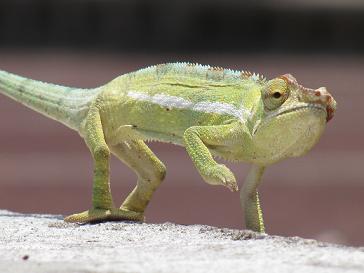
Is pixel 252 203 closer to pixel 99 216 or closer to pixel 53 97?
pixel 99 216

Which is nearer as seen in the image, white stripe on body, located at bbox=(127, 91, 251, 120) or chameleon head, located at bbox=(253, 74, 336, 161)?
chameleon head, located at bbox=(253, 74, 336, 161)

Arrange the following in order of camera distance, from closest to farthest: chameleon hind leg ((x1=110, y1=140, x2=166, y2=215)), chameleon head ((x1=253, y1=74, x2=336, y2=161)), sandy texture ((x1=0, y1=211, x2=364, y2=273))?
sandy texture ((x1=0, y1=211, x2=364, y2=273))
chameleon head ((x1=253, y1=74, x2=336, y2=161))
chameleon hind leg ((x1=110, y1=140, x2=166, y2=215))

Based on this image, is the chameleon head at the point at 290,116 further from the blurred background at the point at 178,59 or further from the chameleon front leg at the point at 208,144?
the blurred background at the point at 178,59

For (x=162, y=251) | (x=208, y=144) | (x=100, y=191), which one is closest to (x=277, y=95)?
(x=208, y=144)

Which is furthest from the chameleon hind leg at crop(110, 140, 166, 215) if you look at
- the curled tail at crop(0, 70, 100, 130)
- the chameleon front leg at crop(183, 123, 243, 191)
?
the chameleon front leg at crop(183, 123, 243, 191)

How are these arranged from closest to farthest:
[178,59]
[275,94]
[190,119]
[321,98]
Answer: [321,98]
[275,94]
[190,119]
[178,59]

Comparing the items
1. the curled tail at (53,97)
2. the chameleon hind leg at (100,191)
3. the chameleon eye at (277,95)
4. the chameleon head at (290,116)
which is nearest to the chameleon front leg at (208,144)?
the chameleon head at (290,116)

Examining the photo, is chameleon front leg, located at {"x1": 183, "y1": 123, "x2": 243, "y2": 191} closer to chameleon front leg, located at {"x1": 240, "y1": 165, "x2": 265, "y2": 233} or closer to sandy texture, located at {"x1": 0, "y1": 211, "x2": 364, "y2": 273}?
sandy texture, located at {"x1": 0, "y1": 211, "x2": 364, "y2": 273}

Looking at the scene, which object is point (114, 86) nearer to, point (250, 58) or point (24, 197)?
point (24, 197)

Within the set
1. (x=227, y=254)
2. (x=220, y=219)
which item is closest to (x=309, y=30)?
(x=220, y=219)

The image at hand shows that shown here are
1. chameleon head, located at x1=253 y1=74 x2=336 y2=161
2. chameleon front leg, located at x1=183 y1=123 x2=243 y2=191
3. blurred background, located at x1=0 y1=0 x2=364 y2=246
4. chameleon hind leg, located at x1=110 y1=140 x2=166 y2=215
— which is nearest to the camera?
chameleon front leg, located at x1=183 y1=123 x2=243 y2=191
